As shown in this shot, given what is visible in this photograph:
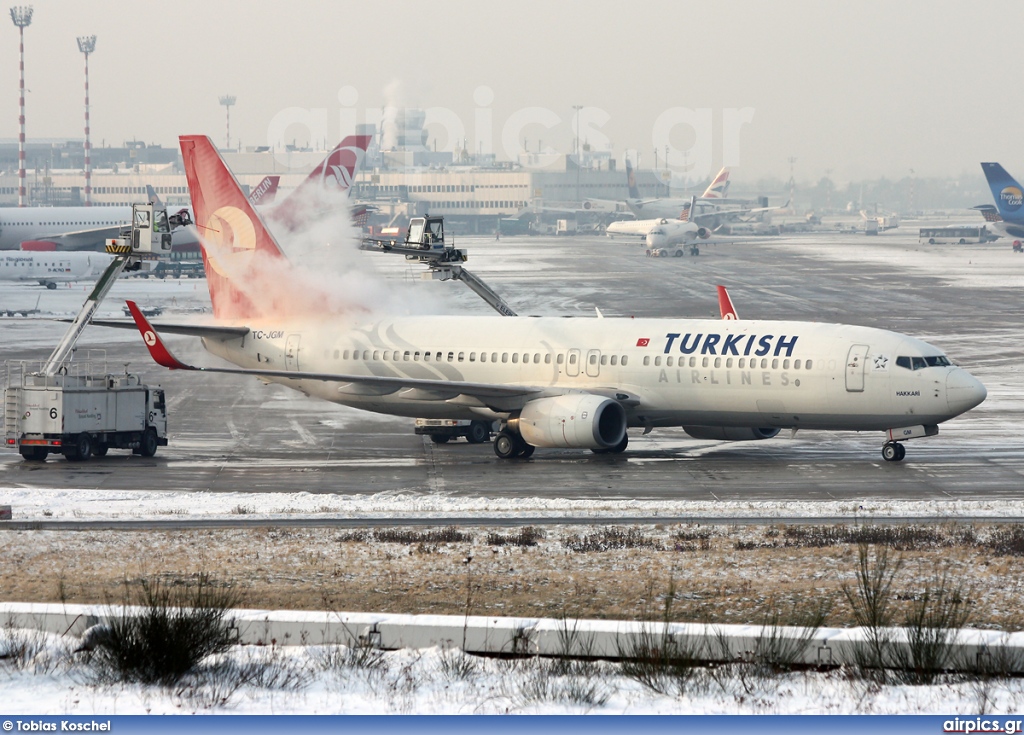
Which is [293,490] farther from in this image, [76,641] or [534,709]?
[534,709]

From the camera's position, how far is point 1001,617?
60.1ft

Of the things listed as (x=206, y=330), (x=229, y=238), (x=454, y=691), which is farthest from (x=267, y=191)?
(x=454, y=691)

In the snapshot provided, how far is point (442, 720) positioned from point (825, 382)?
25251 mm

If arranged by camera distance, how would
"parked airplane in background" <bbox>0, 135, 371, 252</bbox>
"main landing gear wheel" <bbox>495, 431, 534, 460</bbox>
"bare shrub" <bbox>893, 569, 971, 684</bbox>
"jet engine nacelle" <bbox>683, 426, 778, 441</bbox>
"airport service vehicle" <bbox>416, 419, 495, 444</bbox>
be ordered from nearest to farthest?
"bare shrub" <bbox>893, 569, 971, 684</bbox>, "main landing gear wheel" <bbox>495, 431, 534, 460</bbox>, "jet engine nacelle" <bbox>683, 426, 778, 441</bbox>, "airport service vehicle" <bbox>416, 419, 495, 444</bbox>, "parked airplane in background" <bbox>0, 135, 371, 252</bbox>

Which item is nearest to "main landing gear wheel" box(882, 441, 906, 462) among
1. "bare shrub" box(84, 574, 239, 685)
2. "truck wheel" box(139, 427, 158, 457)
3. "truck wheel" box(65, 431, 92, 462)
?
"truck wheel" box(139, 427, 158, 457)

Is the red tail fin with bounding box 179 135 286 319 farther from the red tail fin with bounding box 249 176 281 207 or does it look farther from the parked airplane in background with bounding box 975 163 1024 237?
the parked airplane in background with bounding box 975 163 1024 237

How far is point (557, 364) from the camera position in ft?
131

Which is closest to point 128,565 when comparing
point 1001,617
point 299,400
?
point 1001,617

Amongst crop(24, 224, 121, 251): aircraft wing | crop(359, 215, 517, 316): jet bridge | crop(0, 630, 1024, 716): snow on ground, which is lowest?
crop(0, 630, 1024, 716): snow on ground

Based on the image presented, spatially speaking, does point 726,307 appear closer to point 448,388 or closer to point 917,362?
point 917,362

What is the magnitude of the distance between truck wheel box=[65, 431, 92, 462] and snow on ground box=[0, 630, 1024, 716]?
24.7 m

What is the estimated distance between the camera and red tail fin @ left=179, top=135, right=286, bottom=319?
146 feet

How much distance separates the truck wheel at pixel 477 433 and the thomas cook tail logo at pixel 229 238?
9606mm

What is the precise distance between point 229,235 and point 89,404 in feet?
27.7
